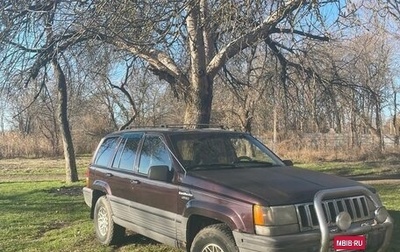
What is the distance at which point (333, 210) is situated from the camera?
5.00 m

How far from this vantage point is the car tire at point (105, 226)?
7422 mm

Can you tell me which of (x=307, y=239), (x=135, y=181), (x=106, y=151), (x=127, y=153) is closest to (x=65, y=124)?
(x=106, y=151)

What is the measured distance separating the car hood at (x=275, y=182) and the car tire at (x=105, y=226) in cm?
223

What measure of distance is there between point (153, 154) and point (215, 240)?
6.13 ft

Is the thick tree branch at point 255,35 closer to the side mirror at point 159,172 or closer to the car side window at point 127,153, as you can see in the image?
the car side window at point 127,153

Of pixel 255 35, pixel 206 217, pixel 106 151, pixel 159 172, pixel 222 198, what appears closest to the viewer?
pixel 222 198

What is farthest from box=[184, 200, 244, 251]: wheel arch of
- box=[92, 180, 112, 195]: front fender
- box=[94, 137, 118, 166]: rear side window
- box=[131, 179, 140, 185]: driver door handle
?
box=[94, 137, 118, 166]: rear side window

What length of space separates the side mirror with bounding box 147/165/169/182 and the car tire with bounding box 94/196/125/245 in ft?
5.77

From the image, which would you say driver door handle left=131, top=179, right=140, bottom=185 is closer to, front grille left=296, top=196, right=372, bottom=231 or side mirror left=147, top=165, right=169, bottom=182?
side mirror left=147, top=165, right=169, bottom=182

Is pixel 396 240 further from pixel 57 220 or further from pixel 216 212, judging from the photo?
pixel 57 220

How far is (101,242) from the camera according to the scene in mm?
7656

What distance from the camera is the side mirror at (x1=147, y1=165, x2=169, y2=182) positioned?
6000 millimetres

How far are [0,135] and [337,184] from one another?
4175 centimetres

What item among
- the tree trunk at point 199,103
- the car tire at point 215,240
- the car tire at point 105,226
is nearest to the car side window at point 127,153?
the car tire at point 105,226
